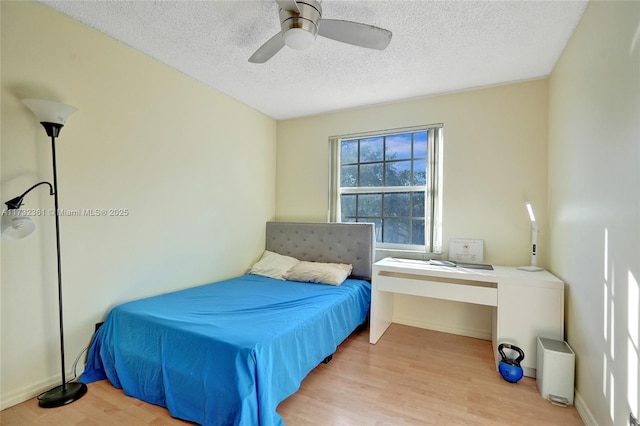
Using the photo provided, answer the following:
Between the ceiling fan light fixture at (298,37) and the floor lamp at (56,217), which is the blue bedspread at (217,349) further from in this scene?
the ceiling fan light fixture at (298,37)

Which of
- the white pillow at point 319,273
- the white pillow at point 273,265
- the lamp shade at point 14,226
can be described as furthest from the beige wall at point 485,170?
the lamp shade at point 14,226

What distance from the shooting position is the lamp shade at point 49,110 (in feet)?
5.22

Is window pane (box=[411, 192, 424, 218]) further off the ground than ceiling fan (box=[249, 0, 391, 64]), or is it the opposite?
ceiling fan (box=[249, 0, 391, 64])

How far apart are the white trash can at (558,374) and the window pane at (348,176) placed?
234cm

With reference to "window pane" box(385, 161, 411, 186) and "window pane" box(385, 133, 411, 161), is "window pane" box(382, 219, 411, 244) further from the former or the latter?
"window pane" box(385, 133, 411, 161)

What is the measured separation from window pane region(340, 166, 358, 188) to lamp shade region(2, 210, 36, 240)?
280 cm

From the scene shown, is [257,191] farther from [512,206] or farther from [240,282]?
[512,206]

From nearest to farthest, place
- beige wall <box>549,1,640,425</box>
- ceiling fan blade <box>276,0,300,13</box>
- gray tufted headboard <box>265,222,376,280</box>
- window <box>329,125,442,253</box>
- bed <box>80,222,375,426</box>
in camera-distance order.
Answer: beige wall <box>549,1,640,425</box> < ceiling fan blade <box>276,0,300,13</box> < bed <box>80,222,375,426</box> < window <box>329,125,442,253</box> < gray tufted headboard <box>265,222,376,280</box>

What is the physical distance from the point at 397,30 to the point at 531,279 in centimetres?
204

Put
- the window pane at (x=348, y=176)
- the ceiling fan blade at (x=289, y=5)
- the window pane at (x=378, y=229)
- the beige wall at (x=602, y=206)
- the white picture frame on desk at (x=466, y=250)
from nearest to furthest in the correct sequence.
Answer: the beige wall at (x=602, y=206) → the ceiling fan blade at (x=289, y=5) → the white picture frame on desk at (x=466, y=250) → the window pane at (x=378, y=229) → the window pane at (x=348, y=176)

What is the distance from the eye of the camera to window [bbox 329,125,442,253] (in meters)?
3.01

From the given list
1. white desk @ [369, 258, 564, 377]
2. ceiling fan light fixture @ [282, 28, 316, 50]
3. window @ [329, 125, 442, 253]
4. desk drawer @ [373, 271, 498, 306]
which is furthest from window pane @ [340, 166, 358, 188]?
ceiling fan light fixture @ [282, 28, 316, 50]

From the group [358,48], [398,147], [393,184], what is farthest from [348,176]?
[358,48]

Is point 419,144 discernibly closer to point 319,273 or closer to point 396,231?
point 396,231
